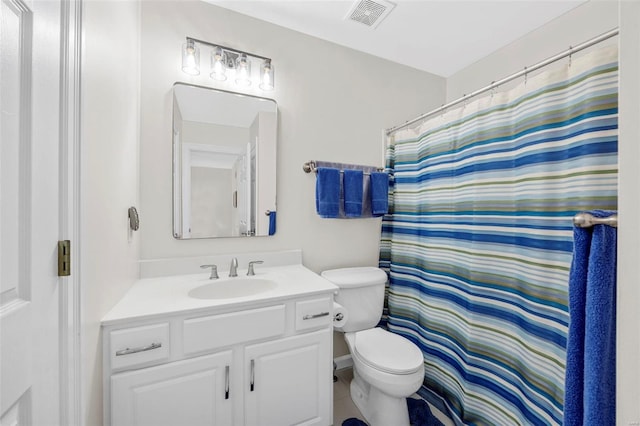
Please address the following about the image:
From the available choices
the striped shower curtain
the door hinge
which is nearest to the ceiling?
the striped shower curtain

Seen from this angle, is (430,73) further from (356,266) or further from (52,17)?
(52,17)

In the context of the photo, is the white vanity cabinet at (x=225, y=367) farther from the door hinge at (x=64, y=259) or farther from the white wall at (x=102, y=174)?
the door hinge at (x=64, y=259)

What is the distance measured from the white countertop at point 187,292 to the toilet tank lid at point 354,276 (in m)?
0.20

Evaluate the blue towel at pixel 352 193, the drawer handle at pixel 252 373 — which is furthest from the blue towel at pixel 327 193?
the drawer handle at pixel 252 373

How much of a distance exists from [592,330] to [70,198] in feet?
4.51

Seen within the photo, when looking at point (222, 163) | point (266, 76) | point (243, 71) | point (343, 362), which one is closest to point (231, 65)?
point (243, 71)

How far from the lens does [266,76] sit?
1.62 metres

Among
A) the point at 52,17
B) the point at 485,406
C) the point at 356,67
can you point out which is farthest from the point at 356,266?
the point at 52,17

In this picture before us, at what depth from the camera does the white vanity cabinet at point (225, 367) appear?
961mm

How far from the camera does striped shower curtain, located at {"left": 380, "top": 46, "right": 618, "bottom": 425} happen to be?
0.96 m

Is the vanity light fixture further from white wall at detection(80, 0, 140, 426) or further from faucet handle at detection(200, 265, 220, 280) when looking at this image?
faucet handle at detection(200, 265, 220, 280)

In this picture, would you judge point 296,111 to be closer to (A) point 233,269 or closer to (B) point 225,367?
(A) point 233,269

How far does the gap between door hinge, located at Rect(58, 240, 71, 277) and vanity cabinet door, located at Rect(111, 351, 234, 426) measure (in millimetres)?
532

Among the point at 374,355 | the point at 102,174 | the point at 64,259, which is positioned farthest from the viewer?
the point at 374,355
